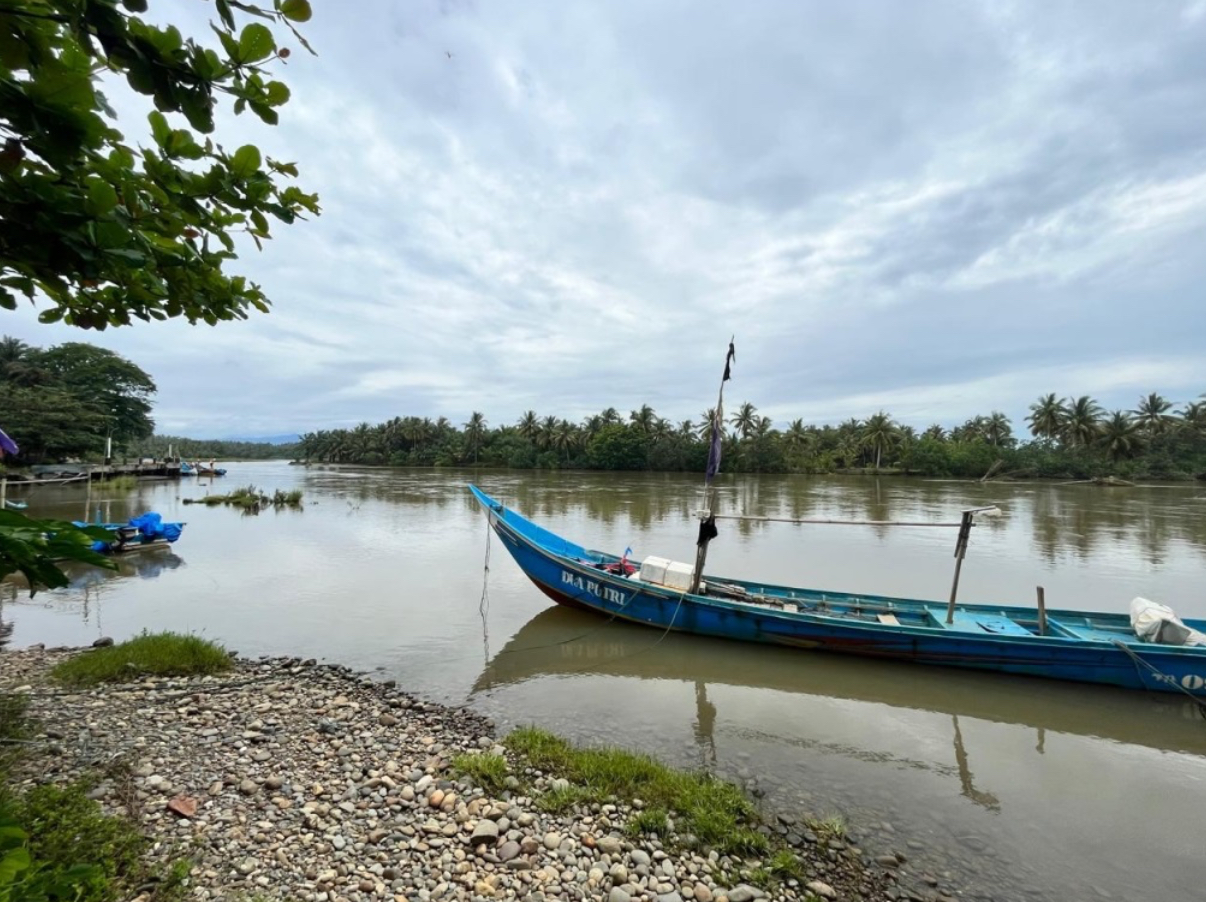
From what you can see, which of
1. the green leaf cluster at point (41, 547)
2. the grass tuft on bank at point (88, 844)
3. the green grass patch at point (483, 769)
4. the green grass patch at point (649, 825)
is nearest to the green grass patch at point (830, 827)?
the green grass patch at point (649, 825)

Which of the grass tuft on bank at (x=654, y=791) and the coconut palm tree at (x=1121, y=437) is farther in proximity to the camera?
the coconut palm tree at (x=1121, y=437)

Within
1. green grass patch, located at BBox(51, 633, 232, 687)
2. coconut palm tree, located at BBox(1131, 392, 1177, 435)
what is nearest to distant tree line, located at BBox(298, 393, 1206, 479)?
coconut palm tree, located at BBox(1131, 392, 1177, 435)

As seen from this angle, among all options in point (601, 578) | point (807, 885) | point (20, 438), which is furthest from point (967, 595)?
point (20, 438)

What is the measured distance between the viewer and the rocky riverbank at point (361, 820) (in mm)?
3707

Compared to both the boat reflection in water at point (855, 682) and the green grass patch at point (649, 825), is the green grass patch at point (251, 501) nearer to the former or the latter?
the boat reflection in water at point (855, 682)

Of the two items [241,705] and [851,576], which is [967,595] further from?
[241,705]

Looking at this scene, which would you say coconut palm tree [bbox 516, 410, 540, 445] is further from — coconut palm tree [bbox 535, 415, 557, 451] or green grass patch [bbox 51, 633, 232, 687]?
green grass patch [bbox 51, 633, 232, 687]

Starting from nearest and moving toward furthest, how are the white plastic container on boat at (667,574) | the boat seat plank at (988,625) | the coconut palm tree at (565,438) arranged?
1. the boat seat plank at (988,625)
2. the white plastic container on boat at (667,574)
3. the coconut palm tree at (565,438)

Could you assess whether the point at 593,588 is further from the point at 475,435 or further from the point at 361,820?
the point at 475,435

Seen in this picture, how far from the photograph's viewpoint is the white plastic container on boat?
34.1ft

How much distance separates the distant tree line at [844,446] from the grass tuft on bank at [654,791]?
53520 millimetres

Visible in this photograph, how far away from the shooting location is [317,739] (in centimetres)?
561

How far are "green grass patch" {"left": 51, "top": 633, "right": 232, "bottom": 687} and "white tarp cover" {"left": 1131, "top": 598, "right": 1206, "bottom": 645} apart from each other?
12571 millimetres

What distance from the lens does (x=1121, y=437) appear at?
189ft
